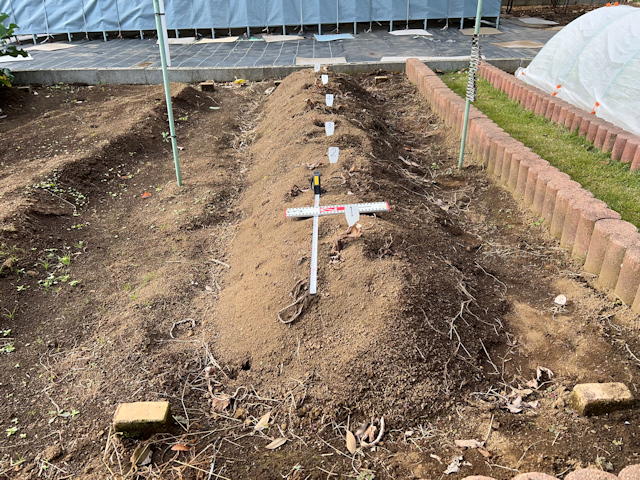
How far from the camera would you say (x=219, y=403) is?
8.53ft

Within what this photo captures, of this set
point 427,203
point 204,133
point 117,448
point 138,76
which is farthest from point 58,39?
point 117,448

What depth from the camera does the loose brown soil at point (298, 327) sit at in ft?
7.70

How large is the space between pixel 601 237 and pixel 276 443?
8.39ft

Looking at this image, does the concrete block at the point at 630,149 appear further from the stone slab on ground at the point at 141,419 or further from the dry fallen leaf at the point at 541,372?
the stone slab on ground at the point at 141,419

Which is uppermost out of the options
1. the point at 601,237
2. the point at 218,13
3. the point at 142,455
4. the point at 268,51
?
the point at 218,13

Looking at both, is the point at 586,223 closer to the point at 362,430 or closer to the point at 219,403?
the point at 362,430

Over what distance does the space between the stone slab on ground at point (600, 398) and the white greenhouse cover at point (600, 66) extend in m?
3.71

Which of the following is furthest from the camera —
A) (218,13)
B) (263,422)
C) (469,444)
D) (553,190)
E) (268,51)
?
(218,13)

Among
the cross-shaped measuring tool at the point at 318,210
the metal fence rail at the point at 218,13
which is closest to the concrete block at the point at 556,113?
the cross-shaped measuring tool at the point at 318,210

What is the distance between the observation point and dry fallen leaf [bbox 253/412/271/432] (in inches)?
96.5

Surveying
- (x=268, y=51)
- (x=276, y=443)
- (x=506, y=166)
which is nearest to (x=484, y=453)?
(x=276, y=443)

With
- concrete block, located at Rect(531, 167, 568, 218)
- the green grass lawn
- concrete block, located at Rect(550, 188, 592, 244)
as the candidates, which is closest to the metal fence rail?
the green grass lawn

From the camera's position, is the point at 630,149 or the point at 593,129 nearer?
the point at 630,149

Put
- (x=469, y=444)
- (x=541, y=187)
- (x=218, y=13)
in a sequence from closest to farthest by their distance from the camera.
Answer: (x=469, y=444) → (x=541, y=187) → (x=218, y=13)
